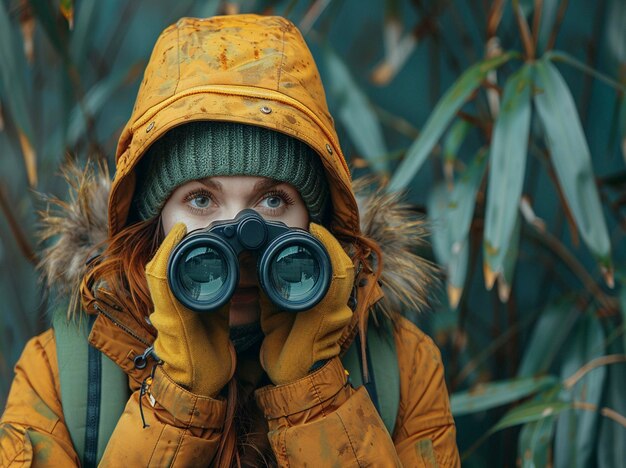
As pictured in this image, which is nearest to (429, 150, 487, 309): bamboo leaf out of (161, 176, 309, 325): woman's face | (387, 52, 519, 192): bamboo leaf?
(387, 52, 519, 192): bamboo leaf

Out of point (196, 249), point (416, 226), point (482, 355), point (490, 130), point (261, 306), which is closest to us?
point (196, 249)

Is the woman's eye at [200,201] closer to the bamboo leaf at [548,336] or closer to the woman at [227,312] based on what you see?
the woman at [227,312]

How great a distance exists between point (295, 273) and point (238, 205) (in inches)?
4.9

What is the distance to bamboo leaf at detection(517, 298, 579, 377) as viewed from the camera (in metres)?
1.96

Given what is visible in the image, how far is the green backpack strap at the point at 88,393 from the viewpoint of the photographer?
1.20 m

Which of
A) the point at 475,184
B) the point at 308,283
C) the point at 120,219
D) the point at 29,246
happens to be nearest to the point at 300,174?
the point at 308,283

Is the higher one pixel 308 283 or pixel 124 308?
pixel 308 283

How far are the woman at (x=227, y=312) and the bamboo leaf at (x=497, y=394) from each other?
0.52 metres

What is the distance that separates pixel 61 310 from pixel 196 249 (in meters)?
0.29

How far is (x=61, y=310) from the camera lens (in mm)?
1289

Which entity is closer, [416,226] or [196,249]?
[196,249]

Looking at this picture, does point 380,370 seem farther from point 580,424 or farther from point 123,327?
point 580,424

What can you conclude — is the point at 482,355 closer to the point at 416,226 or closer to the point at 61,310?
the point at 416,226

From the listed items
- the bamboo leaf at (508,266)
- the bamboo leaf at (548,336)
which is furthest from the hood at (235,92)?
the bamboo leaf at (548,336)
